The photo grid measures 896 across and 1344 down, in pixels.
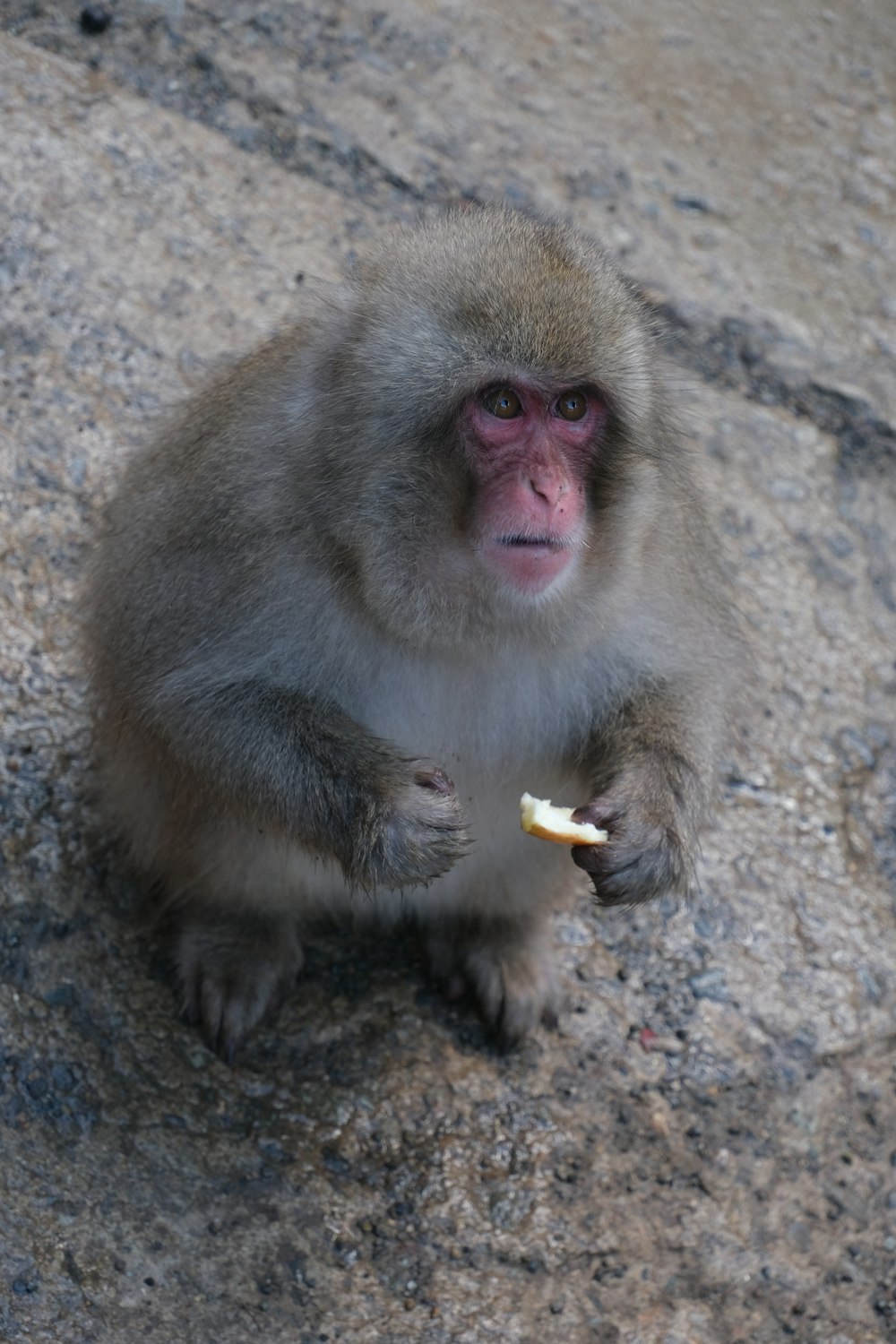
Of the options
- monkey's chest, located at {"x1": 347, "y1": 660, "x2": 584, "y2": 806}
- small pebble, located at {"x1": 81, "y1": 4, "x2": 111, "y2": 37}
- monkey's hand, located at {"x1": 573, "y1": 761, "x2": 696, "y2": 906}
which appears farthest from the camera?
small pebble, located at {"x1": 81, "y1": 4, "x2": 111, "y2": 37}

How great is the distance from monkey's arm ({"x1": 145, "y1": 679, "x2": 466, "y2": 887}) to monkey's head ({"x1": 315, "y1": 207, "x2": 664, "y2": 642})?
28 centimetres

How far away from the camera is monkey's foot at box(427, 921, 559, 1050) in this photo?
342 centimetres

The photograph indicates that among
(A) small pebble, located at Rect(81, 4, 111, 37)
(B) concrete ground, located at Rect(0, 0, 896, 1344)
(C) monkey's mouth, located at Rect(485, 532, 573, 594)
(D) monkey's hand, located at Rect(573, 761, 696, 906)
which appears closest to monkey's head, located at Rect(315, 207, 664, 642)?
(C) monkey's mouth, located at Rect(485, 532, 573, 594)

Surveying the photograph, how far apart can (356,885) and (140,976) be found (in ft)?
2.35

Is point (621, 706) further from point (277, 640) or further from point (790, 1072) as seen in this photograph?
point (790, 1072)

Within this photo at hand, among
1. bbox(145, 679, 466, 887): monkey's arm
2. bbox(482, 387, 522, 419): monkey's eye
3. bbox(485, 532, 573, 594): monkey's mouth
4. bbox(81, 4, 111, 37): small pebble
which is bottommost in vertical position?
bbox(145, 679, 466, 887): monkey's arm

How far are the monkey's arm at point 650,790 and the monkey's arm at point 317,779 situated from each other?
29 cm

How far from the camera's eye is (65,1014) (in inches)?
122

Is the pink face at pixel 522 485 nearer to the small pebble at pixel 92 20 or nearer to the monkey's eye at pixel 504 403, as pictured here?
the monkey's eye at pixel 504 403

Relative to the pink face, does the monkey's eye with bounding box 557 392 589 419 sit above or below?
above

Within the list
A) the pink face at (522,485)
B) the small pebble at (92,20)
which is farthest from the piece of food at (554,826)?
the small pebble at (92,20)

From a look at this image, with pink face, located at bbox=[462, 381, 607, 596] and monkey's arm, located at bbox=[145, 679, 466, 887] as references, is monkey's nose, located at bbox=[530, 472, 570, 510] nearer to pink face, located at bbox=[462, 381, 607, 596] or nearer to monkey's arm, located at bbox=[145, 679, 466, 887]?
pink face, located at bbox=[462, 381, 607, 596]

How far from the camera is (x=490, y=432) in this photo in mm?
2580

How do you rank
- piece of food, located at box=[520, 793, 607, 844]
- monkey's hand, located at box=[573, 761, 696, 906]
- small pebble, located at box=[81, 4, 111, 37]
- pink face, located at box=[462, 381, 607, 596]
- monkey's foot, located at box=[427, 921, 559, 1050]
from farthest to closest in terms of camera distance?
1. small pebble, located at box=[81, 4, 111, 37]
2. monkey's foot, located at box=[427, 921, 559, 1050]
3. monkey's hand, located at box=[573, 761, 696, 906]
4. piece of food, located at box=[520, 793, 607, 844]
5. pink face, located at box=[462, 381, 607, 596]
